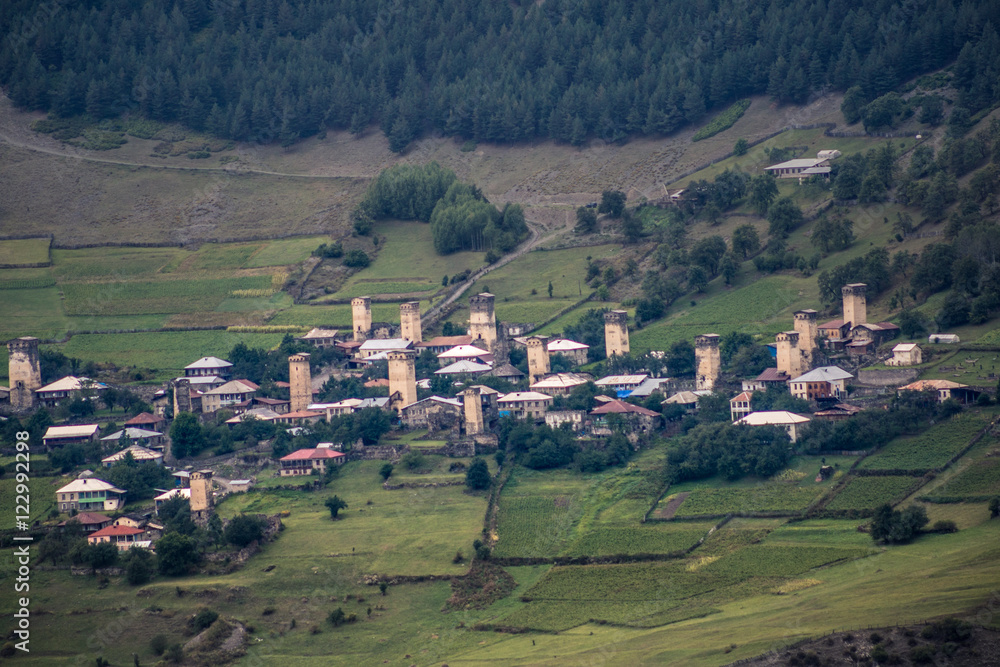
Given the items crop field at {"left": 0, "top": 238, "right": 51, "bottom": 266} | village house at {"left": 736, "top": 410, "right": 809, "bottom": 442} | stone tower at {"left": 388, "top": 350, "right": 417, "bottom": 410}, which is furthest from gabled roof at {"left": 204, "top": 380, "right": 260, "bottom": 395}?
crop field at {"left": 0, "top": 238, "right": 51, "bottom": 266}

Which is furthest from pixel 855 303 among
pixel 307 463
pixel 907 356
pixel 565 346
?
pixel 307 463

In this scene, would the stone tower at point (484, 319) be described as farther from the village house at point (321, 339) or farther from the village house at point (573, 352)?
the village house at point (321, 339)

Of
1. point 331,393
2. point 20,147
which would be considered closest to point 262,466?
Result: point 331,393

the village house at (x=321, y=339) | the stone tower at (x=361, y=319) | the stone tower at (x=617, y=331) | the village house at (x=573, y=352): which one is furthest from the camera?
the stone tower at (x=361, y=319)

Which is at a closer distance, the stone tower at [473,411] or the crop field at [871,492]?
the crop field at [871,492]

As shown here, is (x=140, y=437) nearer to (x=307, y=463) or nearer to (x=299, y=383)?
(x=299, y=383)

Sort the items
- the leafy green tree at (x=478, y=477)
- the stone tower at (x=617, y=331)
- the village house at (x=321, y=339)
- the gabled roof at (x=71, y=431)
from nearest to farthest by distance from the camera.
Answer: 1. the leafy green tree at (x=478, y=477)
2. the gabled roof at (x=71, y=431)
3. the stone tower at (x=617, y=331)
4. the village house at (x=321, y=339)

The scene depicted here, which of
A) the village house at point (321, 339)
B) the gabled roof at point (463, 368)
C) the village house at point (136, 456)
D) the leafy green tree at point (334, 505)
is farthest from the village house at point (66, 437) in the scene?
the gabled roof at point (463, 368)
